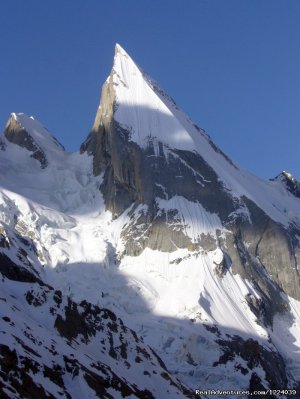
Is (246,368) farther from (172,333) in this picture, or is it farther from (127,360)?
(127,360)

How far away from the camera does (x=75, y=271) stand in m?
195

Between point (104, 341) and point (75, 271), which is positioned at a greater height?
point (75, 271)

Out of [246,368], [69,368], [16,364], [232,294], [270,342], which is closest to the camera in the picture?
[16,364]

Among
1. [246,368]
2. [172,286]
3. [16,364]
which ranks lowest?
[16,364]

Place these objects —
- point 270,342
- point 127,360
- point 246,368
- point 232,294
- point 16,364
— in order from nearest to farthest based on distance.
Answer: point 16,364 → point 127,360 → point 246,368 → point 270,342 → point 232,294

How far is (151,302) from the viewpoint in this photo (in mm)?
185750

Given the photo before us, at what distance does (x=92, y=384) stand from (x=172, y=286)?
95255 mm

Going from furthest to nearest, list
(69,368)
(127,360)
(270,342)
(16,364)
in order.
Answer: (270,342) → (127,360) → (69,368) → (16,364)

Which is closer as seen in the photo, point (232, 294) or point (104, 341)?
point (104, 341)

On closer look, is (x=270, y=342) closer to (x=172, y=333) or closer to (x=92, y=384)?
(x=172, y=333)

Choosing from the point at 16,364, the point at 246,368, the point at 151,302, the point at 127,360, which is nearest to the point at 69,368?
the point at 16,364

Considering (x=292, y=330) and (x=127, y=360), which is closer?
(x=127, y=360)

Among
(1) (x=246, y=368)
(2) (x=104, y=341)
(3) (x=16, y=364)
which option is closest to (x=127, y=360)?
(2) (x=104, y=341)

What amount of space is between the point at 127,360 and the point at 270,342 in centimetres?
6817
